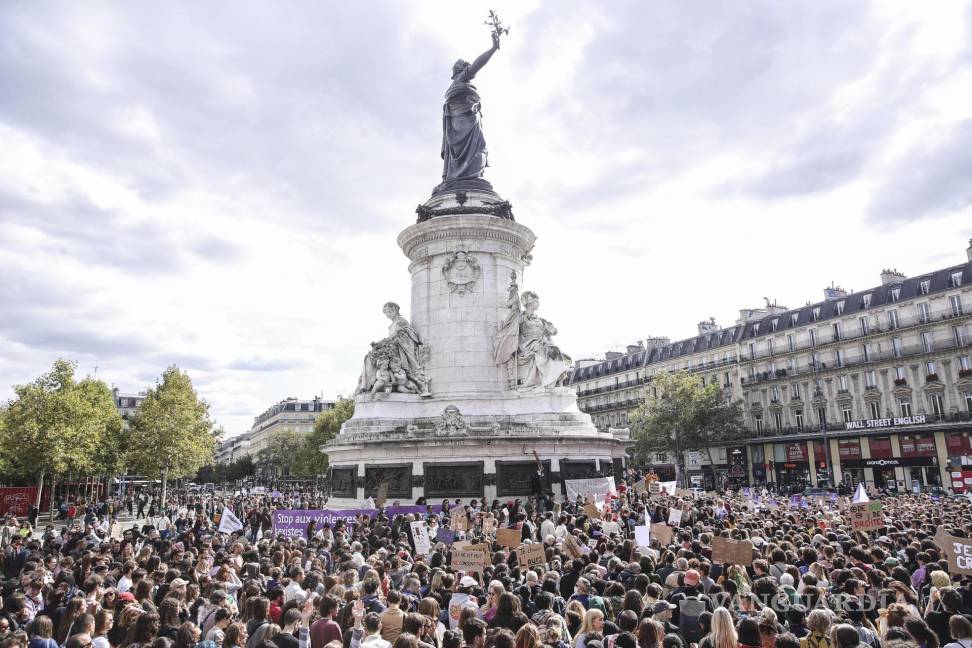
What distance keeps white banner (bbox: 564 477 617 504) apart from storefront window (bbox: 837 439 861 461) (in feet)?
138

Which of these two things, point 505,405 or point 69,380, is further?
point 69,380

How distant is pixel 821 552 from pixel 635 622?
5.91 metres

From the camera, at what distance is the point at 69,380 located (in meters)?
43.0

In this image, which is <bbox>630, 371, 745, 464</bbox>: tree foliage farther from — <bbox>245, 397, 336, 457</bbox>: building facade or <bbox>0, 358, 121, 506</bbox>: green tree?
<bbox>245, 397, 336, 457</bbox>: building facade

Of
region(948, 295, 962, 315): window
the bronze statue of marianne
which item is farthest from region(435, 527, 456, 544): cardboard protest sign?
region(948, 295, 962, 315): window

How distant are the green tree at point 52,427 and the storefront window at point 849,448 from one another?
2246 inches

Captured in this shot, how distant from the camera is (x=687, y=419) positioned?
204 feet

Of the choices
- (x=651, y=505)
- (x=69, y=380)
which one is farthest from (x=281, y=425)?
(x=651, y=505)

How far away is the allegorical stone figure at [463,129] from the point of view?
3384 centimetres

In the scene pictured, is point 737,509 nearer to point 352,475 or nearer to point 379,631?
point 352,475

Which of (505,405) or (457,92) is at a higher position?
(457,92)

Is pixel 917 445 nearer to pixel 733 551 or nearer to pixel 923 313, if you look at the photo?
pixel 923 313

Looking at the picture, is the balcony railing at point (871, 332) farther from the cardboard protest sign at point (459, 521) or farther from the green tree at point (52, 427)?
→ the green tree at point (52, 427)

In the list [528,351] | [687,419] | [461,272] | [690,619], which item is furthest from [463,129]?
[687,419]
